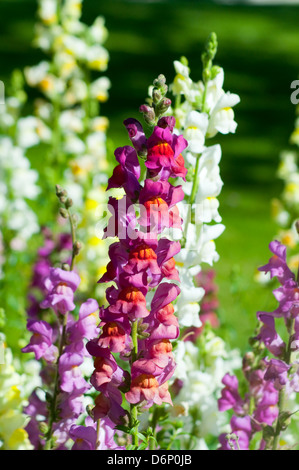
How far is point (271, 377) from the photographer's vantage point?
197cm

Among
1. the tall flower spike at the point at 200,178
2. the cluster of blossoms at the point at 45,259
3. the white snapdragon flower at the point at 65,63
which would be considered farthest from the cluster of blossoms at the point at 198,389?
the white snapdragon flower at the point at 65,63

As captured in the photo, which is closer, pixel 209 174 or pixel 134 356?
pixel 134 356

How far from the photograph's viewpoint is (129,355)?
185 centimetres

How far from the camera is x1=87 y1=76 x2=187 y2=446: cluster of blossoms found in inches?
68.3

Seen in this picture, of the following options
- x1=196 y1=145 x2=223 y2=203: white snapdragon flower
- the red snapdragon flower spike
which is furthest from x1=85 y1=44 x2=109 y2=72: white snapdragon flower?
the red snapdragon flower spike

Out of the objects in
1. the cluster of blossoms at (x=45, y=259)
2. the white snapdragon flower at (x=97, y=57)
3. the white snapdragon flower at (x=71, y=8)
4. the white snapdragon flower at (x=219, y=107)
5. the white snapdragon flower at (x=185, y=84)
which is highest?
the white snapdragon flower at (x=71, y=8)

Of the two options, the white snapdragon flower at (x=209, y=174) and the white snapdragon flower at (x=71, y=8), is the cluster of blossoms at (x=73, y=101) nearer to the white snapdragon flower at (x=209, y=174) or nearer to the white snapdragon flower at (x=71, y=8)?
the white snapdragon flower at (x=71, y=8)

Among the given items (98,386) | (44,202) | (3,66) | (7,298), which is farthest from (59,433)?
(3,66)

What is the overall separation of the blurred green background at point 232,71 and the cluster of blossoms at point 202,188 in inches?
43.7

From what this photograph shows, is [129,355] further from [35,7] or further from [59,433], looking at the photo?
[35,7]

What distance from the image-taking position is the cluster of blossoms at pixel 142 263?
1.73 meters

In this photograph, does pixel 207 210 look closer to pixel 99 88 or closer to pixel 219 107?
pixel 219 107

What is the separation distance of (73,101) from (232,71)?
8819 millimetres

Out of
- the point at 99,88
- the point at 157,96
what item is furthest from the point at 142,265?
the point at 99,88
